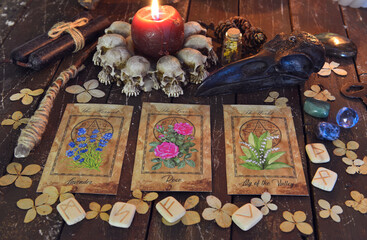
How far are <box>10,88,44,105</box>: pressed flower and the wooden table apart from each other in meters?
0.02

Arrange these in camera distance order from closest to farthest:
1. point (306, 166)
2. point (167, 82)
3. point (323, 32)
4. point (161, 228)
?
point (161, 228) < point (306, 166) < point (167, 82) < point (323, 32)

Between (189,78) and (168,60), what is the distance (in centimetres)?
11

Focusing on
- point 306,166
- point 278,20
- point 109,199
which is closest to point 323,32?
point 278,20

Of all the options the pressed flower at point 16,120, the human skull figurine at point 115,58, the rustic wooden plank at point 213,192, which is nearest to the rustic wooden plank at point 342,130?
the rustic wooden plank at point 213,192

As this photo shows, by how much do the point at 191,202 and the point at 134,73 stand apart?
38 cm

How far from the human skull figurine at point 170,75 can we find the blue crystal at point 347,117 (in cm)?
43

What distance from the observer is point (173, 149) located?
87 centimetres

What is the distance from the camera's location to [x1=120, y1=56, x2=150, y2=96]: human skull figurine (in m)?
0.94

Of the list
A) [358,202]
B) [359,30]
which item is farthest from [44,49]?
[359,30]

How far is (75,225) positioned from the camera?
2.42ft

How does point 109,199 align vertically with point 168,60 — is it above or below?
below

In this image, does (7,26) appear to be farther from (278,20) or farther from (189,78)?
(278,20)

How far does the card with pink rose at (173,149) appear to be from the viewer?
0.81 meters

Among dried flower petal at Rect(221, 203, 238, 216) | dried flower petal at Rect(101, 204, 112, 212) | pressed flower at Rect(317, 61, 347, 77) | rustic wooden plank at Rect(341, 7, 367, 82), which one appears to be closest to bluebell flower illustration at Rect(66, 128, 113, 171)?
dried flower petal at Rect(101, 204, 112, 212)
